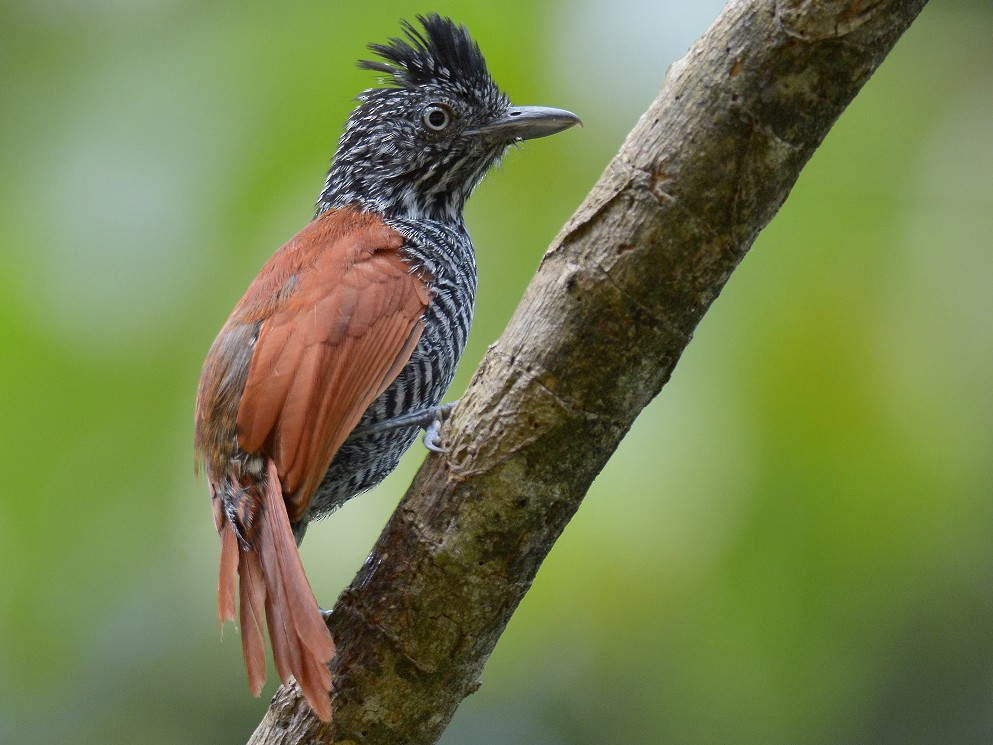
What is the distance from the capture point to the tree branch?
230 centimetres

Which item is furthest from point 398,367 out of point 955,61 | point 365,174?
point 955,61

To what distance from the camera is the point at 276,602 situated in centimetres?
276

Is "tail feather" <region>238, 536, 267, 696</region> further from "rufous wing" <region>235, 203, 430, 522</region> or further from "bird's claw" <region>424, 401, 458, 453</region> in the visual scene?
"bird's claw" <region>424, 401, 458, 453</region>

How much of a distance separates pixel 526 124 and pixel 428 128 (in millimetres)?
379

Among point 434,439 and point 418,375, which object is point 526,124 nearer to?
point 418,375

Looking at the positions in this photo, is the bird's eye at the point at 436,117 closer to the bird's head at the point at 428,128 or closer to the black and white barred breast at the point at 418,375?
the bird's head at the point at 428,128

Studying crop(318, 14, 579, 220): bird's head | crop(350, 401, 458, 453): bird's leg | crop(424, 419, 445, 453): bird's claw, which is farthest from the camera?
crop(318, 14, 579, 220): bird's head

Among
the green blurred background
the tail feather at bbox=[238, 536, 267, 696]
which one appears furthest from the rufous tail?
the green blurred background

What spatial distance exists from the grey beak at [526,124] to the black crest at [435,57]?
148mm

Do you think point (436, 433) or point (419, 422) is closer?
point (436, 433)

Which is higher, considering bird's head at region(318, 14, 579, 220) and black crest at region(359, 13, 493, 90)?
black crest at region(359, 13, 493, 90)

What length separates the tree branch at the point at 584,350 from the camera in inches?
90.7

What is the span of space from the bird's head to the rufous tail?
150 centimetres

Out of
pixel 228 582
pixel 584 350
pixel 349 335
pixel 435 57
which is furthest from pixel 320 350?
pixel 435 57
